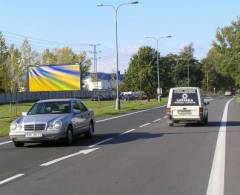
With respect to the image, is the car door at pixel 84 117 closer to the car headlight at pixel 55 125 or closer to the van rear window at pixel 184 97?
the car headlight at pixel 55 125

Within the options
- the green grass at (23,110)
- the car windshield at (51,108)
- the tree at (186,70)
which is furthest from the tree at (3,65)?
the tree at (186,70)

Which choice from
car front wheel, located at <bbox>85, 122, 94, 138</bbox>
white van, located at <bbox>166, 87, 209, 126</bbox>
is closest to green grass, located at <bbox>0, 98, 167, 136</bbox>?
car front wheel, located at <bbox>85, 122, 94, 138</bbox>

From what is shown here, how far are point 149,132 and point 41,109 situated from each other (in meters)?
5.74

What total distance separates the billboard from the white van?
25208 millimetres

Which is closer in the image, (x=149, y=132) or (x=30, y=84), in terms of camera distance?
(x=149, y=132)

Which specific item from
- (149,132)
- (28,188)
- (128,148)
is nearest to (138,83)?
(149,132)

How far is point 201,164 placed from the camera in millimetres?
12703

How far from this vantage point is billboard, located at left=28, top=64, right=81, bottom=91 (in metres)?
51.9

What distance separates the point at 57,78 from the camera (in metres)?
52.0

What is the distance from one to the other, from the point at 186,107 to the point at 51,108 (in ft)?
32.0

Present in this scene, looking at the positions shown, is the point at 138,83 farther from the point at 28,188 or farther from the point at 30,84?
the point at 28,188

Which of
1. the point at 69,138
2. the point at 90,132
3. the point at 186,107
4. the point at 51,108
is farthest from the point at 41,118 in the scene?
the point at 186,107

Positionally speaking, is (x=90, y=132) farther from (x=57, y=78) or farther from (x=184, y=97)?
(x=57, y=78)

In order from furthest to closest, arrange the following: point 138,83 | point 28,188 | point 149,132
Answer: point 138,83 → point 149,132 → point 28,188
